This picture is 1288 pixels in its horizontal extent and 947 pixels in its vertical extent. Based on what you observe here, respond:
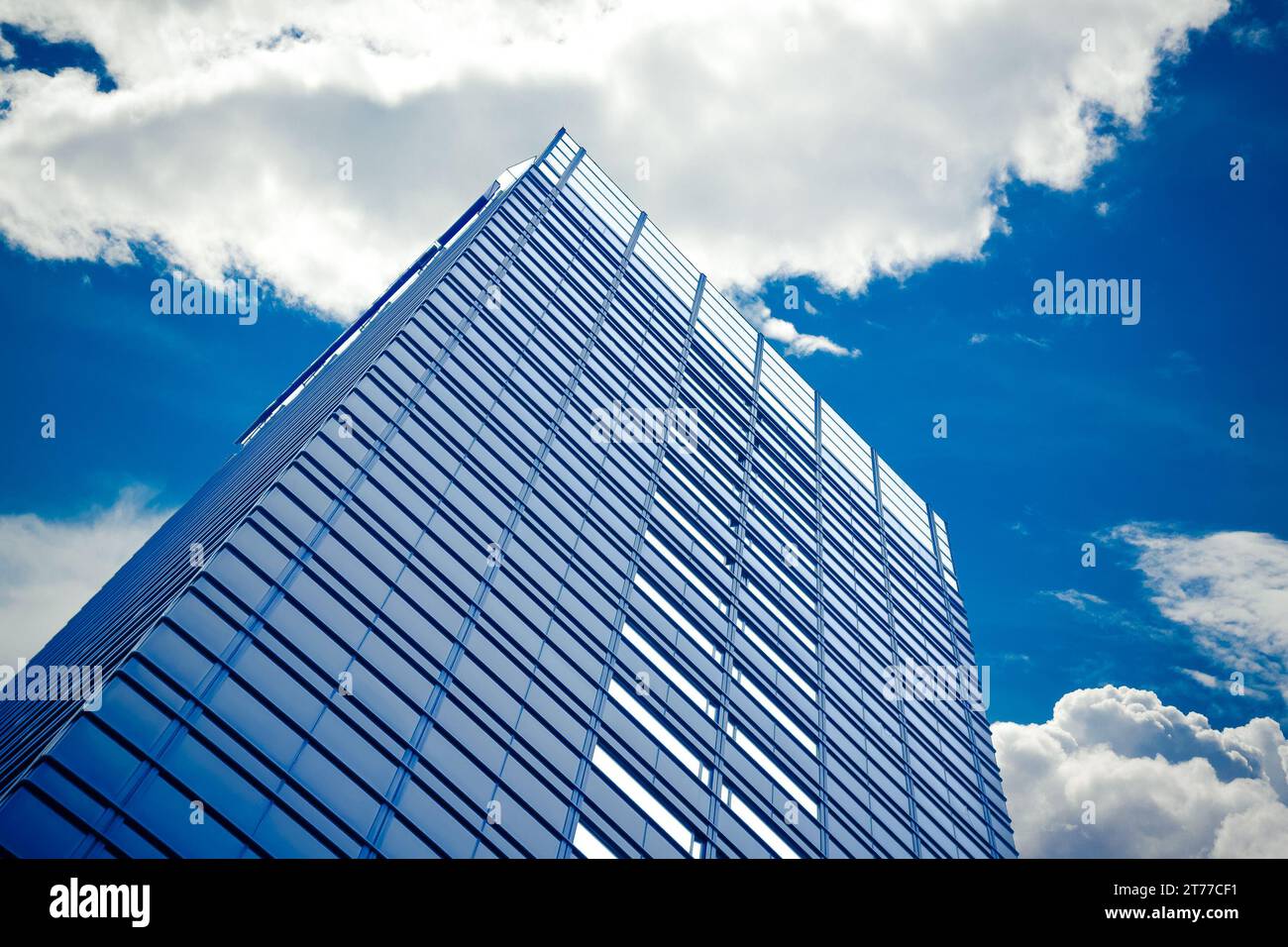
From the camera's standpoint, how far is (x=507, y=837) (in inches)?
660

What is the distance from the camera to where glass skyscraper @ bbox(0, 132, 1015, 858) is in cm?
1370

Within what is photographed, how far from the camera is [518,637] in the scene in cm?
2088

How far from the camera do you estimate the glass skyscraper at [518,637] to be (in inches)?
539

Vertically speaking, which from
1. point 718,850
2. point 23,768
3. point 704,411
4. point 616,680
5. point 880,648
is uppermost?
point 704,411

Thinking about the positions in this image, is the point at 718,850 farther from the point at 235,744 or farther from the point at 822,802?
the point at 235,744

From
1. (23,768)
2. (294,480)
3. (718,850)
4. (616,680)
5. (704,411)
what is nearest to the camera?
(23,768)

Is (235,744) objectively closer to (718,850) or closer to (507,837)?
(507,837)

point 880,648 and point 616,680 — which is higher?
point 880,648

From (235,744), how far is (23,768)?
9.34 feet
